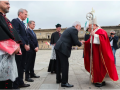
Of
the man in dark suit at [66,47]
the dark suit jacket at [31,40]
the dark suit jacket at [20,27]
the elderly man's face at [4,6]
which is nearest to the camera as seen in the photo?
the elderly man's face at [4,6]

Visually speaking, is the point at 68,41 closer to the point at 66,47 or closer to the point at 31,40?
the point at 66,47

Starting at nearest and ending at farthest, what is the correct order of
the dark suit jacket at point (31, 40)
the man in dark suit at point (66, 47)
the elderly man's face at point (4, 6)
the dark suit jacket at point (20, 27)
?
the elderly man's face at point (4, 6) → the dark suit jacket at point (20, 27) → the man in dark suit at point (66, 47) → the dark suit jacket at point (31, 40)

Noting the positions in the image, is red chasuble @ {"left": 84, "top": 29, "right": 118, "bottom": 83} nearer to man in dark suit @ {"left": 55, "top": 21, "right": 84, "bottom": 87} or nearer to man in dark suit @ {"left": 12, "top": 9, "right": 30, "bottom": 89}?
man in dark suit @ {"left": 55, "top": 21, "right": 84, "bottom": 87}

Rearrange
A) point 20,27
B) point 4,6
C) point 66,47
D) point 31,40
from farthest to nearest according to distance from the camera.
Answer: point 31,40
point 66,47
point 20,27
point 4,6

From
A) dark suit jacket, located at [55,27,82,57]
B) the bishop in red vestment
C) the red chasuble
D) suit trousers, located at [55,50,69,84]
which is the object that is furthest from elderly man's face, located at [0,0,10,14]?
the red chasuble

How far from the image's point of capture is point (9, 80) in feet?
6.76

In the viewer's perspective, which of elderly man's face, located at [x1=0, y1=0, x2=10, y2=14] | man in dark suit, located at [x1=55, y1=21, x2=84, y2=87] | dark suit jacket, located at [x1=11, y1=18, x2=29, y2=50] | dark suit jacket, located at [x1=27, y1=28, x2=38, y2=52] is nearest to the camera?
elderly man's face, located at [x1=0, y1=0, x2=10, y2=14]

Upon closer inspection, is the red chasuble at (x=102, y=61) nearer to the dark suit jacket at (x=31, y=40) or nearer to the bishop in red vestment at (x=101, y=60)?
the bishop in red vestment at (x=101, y=60)

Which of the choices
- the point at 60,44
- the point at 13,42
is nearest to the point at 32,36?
the point at 60,44

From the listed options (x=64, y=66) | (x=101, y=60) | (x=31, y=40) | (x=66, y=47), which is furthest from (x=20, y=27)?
(x=101, y=60)

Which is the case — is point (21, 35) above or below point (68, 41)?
above

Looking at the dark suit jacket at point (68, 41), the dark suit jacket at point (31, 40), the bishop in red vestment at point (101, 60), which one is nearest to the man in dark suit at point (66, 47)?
the dark suit jacket at point (68, 41)

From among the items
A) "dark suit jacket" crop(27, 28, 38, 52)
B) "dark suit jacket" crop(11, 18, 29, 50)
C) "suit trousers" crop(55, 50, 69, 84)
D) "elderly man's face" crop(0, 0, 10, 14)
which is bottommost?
"suit trousers" crop(55, 50, 69, 84)

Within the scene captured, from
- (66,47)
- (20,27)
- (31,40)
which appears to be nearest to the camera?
(20,27)
